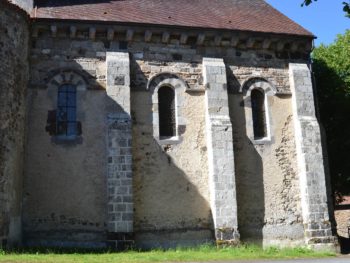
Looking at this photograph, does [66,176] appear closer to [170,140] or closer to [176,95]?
[170,140]

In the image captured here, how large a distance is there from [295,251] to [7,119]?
8917 mm

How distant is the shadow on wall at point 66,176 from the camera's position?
40.5 ft

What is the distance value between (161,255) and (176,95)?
17.9 feet

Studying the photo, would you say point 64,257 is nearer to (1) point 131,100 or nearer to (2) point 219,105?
(1) point 131,100

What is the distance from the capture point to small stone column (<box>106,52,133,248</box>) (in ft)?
40.7

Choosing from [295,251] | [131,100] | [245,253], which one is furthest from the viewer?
[131,100]

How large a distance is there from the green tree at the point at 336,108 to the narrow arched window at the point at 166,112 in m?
8.79

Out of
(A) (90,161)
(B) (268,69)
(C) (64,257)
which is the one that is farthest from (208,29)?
(C) (64,257)

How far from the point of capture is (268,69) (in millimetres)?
15211

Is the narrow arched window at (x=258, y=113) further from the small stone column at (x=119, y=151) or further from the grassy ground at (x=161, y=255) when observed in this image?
the small stone column at (x=119, y=151)

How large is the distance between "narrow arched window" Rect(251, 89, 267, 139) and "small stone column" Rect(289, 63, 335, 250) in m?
1.06

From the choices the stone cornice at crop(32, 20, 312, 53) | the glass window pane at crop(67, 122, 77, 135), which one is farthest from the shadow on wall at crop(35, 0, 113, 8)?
the glass window pane at crop(67, 122, 77, 135)

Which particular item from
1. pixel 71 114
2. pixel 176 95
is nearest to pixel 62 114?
pixel 71 114

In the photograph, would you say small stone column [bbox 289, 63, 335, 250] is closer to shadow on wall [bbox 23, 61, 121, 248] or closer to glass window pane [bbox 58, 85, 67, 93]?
shadow on wall [bbox 23, 61, 121, 248]
